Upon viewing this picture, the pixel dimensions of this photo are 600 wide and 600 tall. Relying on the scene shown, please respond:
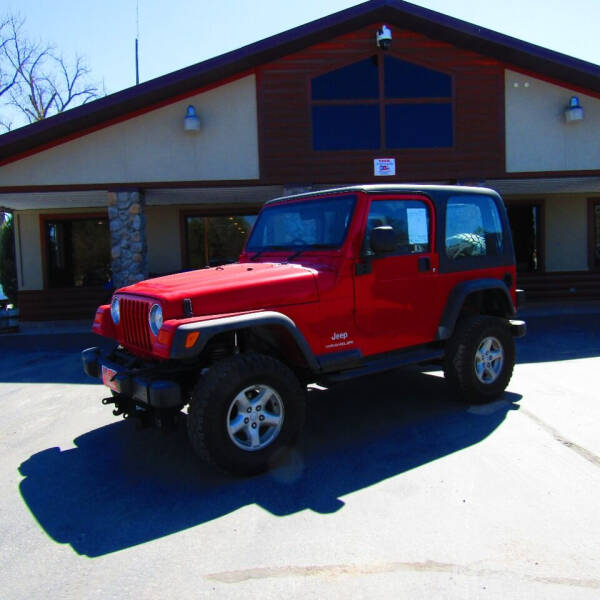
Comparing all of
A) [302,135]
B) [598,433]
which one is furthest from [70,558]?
[302,135]

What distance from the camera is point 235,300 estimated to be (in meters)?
3.87

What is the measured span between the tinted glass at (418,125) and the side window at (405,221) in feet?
20.9

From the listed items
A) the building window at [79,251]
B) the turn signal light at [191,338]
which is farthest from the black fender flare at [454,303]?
the building window at [79,251]

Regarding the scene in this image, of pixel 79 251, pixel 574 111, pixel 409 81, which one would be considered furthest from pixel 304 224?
pixel 79 251

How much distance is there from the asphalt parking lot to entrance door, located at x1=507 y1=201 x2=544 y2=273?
9.06m

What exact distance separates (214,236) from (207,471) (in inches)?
392

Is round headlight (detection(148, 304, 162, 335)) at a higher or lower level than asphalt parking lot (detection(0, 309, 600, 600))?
higher

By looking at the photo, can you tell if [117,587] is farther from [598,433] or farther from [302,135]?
[302,135]

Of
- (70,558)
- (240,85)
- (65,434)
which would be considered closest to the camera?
(70,558)

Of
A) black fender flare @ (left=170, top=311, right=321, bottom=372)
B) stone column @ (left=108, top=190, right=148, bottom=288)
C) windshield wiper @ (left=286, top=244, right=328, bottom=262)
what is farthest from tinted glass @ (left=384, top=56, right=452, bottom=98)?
black fender flare @ (left=170, top=311, right=321, bottom=372)

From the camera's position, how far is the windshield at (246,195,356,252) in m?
4.52

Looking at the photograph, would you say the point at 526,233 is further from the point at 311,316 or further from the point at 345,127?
the point at 311,316

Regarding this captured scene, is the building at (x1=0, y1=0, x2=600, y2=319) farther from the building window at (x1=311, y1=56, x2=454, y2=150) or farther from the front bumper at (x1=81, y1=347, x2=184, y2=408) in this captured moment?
the front bumper at (x1=81, y1=347, x2=184, y2=408)

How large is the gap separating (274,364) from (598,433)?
2685 mm
